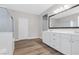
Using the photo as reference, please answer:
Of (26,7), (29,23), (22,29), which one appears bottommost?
(22,29)

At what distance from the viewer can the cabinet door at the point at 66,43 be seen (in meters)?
1.26

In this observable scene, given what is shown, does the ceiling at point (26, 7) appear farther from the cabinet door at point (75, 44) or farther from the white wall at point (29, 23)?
the cabinet door at point (75, 44)

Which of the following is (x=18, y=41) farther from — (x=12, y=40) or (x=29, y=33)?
(x=29, y=33)

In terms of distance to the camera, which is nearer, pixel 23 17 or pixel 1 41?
pixel 1 41

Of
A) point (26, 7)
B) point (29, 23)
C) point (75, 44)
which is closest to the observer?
point (26, 7)

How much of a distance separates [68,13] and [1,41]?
1412 millimetres

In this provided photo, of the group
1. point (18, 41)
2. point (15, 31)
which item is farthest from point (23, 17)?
point (18, 41)

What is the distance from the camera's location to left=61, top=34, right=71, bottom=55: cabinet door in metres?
1.26

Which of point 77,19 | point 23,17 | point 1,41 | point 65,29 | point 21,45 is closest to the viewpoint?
point 1,41

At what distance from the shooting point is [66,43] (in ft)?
4.37

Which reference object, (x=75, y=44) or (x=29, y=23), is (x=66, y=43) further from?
(x=29, y=23)

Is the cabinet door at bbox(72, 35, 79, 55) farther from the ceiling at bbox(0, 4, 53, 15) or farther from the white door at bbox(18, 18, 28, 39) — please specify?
the white door at bbox(18, 18, 28, 39)

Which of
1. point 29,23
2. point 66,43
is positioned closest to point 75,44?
point 66,43

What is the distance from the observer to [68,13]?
156 centimetres
